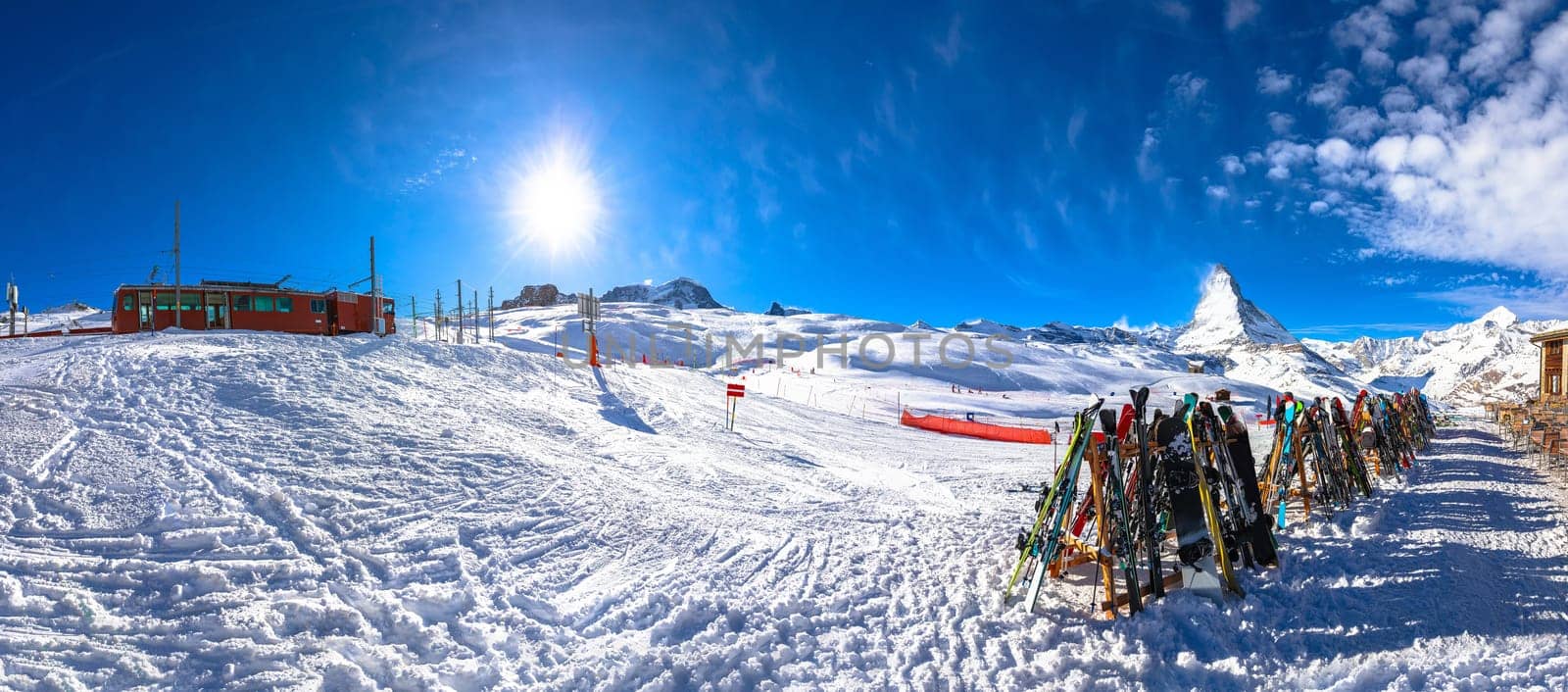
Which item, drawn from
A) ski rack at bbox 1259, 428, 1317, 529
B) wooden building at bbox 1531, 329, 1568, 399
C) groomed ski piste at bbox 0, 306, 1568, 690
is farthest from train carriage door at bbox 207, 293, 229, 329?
wooden building at bbox 1531, 329, 1568, 399

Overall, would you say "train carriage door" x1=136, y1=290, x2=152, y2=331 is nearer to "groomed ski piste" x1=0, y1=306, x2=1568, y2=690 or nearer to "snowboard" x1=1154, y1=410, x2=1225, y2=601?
"groomed ski piste" x1=0, y1=306, x2=1568, y2=690

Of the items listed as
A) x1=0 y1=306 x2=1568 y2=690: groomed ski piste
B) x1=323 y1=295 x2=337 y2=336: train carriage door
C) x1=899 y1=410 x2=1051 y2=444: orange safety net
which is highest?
x1=323 y1=295 x2=337 y2=336: train carriage door

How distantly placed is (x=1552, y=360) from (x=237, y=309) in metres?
65.9

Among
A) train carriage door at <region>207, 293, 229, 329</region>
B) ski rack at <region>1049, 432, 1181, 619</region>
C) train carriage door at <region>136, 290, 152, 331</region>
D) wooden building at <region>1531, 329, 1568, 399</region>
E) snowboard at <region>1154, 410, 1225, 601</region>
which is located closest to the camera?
ski rack at <region>1049, 432, 1181, 619</region>

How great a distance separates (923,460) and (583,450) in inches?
304

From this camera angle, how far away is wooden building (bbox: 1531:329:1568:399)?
32.2 metres

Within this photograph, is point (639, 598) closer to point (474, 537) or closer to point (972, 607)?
point (474, 537)

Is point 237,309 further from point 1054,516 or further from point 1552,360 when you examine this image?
point 1552,360

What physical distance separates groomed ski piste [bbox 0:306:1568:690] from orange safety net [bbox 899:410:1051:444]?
9457 mm

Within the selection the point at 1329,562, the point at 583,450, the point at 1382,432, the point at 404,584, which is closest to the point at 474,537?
the point at 404,584

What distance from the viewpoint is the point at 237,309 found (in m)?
25.9

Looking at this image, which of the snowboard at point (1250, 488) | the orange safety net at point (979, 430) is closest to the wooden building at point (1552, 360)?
the orange safety net at point (979, 430)

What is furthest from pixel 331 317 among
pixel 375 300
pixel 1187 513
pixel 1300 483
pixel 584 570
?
pixel 1300 483

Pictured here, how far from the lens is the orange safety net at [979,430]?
21578 millimetres
